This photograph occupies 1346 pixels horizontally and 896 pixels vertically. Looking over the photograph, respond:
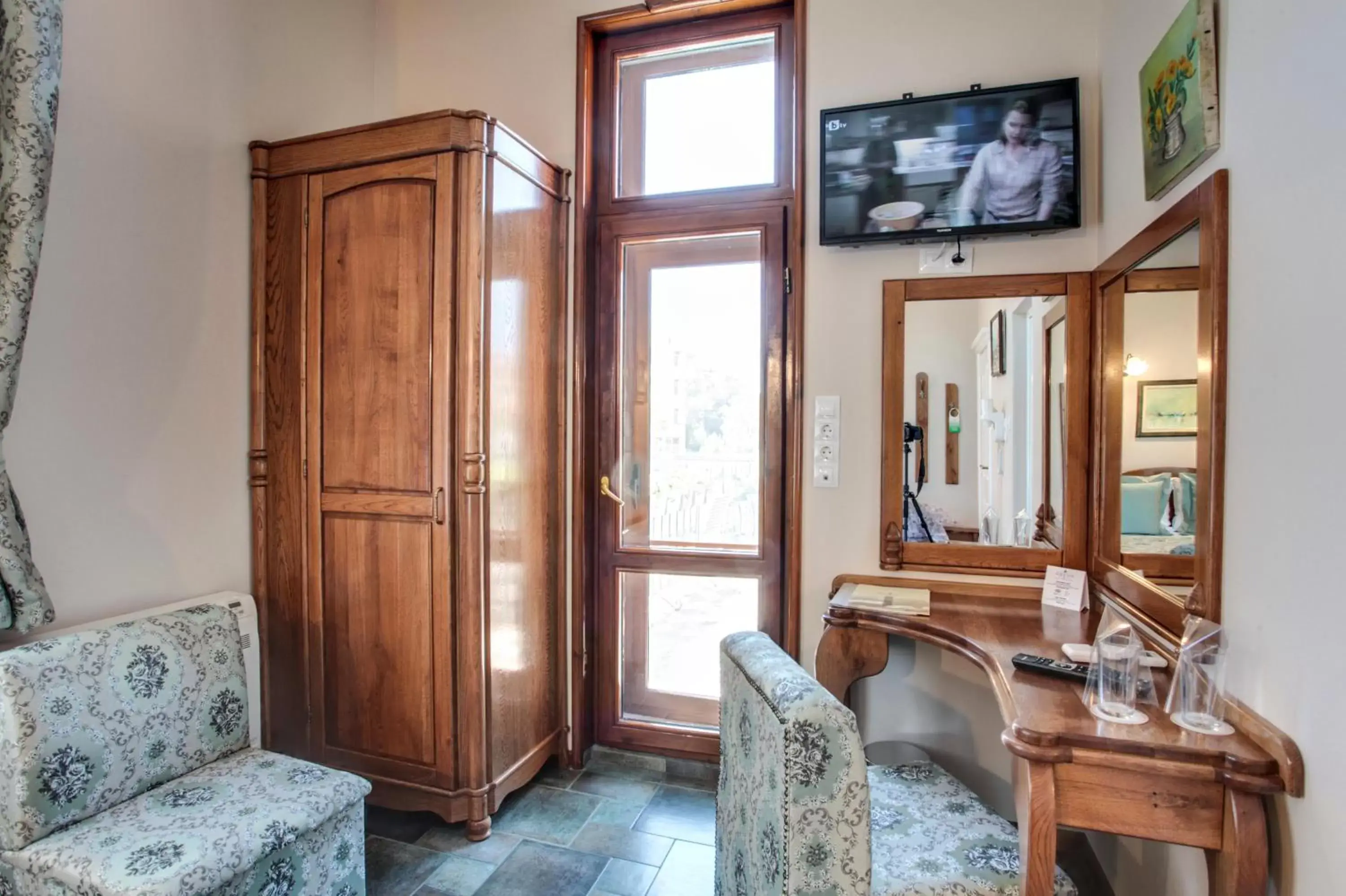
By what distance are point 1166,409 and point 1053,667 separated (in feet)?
2.06

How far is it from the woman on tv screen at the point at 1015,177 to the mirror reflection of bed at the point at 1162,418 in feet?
1.39

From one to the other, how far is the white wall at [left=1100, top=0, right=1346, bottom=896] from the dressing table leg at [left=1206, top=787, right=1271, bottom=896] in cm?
4

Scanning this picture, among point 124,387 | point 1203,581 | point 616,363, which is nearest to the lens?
point 1203,581

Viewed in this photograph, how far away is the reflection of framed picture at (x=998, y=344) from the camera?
2.15 m

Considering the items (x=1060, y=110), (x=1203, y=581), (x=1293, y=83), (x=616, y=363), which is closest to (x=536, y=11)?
(x=616, y=363)

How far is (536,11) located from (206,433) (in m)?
1.97

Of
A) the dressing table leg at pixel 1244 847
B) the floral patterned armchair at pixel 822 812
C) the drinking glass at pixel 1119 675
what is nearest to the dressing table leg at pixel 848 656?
the floral patterned armchair at pixel 822 812

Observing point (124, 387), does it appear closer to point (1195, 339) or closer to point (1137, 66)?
point (1195, 339)

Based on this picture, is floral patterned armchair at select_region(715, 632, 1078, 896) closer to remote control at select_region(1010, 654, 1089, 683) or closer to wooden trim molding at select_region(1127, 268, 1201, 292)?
remote control at select_region(1010, 654, 1089, 683)

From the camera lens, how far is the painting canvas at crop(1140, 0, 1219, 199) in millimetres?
1307

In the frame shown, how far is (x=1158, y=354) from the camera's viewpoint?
5.08 feet

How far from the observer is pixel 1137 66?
172cm

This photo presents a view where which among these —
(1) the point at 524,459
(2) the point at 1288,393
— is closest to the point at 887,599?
(2) the point at 1288,393

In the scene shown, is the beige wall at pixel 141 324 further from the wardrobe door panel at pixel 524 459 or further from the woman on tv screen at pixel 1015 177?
the woman on tv screen at pixel 1015 177
